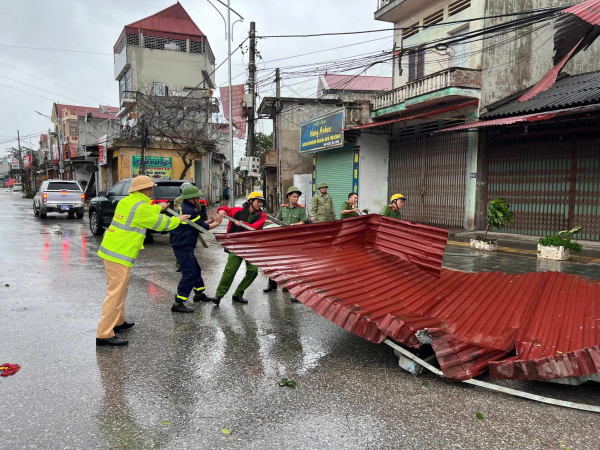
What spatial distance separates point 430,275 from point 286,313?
1.85 m

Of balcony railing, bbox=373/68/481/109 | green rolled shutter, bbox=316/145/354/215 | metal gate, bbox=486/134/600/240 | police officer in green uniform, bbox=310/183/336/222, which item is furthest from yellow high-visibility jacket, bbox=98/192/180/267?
green rolled shutter, bbox=316/145/354/215

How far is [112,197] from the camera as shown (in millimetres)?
13688

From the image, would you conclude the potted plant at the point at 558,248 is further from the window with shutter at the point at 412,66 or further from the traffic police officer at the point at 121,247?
the window with shutter at the point at 412,66

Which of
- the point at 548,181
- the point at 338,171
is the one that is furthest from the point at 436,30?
the point at 548,181

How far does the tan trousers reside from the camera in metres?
4.58

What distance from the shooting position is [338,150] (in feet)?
69.1

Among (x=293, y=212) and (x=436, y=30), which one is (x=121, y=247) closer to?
(x=293, y=212)

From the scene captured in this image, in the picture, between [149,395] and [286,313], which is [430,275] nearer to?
[286,313]

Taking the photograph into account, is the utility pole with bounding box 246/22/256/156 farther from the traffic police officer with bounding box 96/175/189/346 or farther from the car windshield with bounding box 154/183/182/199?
the traffic police officer with bounding box 96/175/189/346

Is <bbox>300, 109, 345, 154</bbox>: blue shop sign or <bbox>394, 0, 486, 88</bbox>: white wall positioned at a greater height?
<bbox>394, 0, 486, 88</bbox>: white wall

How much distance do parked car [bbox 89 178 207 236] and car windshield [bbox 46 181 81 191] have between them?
7397mm

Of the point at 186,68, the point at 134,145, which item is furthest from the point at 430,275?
the point at 186,68

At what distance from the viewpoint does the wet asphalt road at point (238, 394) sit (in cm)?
290

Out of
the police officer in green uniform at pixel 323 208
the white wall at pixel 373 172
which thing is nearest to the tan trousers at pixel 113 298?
the police officer in green uniform at pixel 323 208
